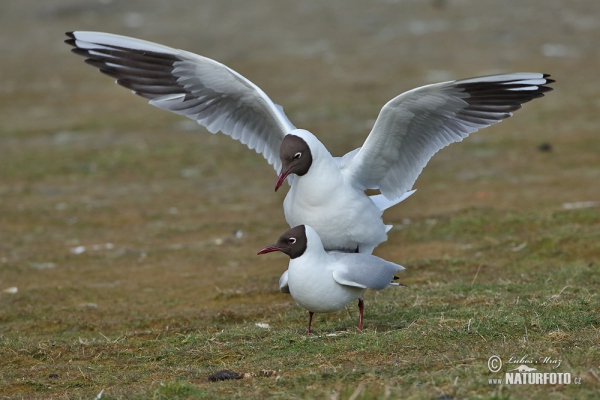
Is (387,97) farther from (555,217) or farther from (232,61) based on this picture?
(555,217)

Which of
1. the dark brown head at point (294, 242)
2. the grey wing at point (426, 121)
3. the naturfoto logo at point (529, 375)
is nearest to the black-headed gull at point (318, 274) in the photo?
the dark brown head at point (294, 242)

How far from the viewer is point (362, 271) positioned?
23.9 feet

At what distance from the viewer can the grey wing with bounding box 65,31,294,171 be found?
8625 millimetres

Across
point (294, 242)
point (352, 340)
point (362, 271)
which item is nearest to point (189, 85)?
point (294, 242)

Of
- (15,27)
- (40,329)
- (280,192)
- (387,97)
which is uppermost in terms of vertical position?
(15,27)

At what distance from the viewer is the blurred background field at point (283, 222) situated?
21.2ft

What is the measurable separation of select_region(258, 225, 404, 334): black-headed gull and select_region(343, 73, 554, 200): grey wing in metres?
1.14

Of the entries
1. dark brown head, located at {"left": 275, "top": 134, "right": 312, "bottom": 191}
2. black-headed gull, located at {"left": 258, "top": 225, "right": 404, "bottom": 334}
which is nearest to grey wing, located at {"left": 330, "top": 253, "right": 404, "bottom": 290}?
black-headed gull, located at {"left": 258, "top": 225, "right": 404, "bottom": 334}

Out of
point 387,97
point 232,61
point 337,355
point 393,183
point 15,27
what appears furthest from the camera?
point 15,27

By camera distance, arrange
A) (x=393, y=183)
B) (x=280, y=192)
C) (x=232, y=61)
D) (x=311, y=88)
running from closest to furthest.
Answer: (x=393, y=183), (x=280, y=192), (x=311, y=88), (x=232, y=61)

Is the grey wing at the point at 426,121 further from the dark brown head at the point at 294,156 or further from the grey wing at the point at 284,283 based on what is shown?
the grey wing at the point at 284,283

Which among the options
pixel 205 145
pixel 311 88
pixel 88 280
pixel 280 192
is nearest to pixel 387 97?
pixel 311 88

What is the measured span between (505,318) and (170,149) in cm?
1188

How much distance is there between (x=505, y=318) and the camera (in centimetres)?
704
